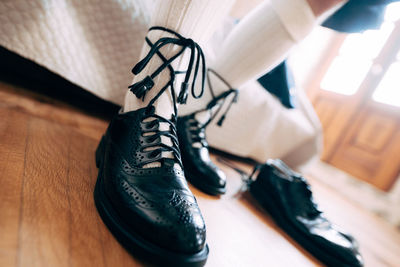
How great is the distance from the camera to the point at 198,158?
49cm

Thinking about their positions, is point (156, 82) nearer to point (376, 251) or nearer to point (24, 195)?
point (24, 195)

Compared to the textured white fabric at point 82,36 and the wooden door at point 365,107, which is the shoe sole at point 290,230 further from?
the wooden door at point 365,107

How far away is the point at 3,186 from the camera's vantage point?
0.79ft

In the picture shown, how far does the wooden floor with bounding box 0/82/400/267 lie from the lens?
0.68 ft

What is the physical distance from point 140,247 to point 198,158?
271 millimetres

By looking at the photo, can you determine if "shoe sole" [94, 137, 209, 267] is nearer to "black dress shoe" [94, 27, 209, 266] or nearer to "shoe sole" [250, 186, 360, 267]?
"black dress shoe" [94, 27, 209, 266]

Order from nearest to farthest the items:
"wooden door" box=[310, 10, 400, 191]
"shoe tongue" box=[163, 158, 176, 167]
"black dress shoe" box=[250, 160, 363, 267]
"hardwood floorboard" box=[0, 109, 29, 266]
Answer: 1. "hardwood floorboard" box=[0, 109, 29, 266]
2. "shoe tongue" box=[163, 158, 176, 167]
3. "black dress shoe" box=[250, 160, 363, 267]
4. "wooden door" box=[310, 10, 400, 191]

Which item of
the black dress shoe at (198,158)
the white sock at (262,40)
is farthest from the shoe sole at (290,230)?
the white sock at (262,40)

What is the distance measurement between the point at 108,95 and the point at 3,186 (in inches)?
14.9

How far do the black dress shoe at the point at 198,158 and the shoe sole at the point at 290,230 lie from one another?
0.15m

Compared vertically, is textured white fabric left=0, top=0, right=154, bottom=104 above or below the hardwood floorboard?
above

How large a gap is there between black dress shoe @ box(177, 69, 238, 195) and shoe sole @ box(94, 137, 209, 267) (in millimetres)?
213

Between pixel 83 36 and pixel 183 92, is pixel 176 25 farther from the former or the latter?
pixel 83 36

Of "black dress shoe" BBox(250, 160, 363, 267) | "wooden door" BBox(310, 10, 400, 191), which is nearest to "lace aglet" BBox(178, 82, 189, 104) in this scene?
"black dress shoe" BBox(250, 160, 363, 267)
